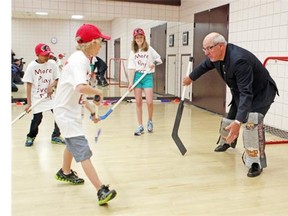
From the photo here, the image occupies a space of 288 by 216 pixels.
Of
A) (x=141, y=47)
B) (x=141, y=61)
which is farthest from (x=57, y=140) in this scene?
(x=141, y=47)

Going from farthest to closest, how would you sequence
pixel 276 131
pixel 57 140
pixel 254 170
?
pixel 276 131 → pixel 57 140 → pixel 254 170

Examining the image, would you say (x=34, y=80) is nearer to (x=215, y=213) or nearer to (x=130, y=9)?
(x=215, y=213)

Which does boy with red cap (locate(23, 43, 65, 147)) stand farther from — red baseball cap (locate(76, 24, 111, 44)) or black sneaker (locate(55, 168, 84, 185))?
red baseball cap (locate(76, 24, 111, 44))

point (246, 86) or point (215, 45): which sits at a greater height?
point (215, 45)

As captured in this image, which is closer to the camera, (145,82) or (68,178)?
(68,178)

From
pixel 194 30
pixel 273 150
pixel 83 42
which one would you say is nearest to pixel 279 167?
pixel 273 150

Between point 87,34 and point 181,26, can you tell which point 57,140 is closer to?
point 87,34

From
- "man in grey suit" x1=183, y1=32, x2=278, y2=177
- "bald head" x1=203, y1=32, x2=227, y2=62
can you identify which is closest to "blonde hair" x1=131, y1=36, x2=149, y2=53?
"man in grey suit" x1=183, y1=32, x2=278, y2=177

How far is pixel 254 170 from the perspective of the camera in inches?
105

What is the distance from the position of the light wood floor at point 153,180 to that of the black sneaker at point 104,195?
1.9 inches

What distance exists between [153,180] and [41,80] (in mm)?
1553

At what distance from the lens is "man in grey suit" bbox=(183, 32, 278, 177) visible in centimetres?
243

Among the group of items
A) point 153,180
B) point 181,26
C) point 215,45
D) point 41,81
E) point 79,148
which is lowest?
point 153,180

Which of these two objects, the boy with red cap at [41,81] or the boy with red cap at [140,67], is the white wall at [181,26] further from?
the boy with red cap at [41,81]
